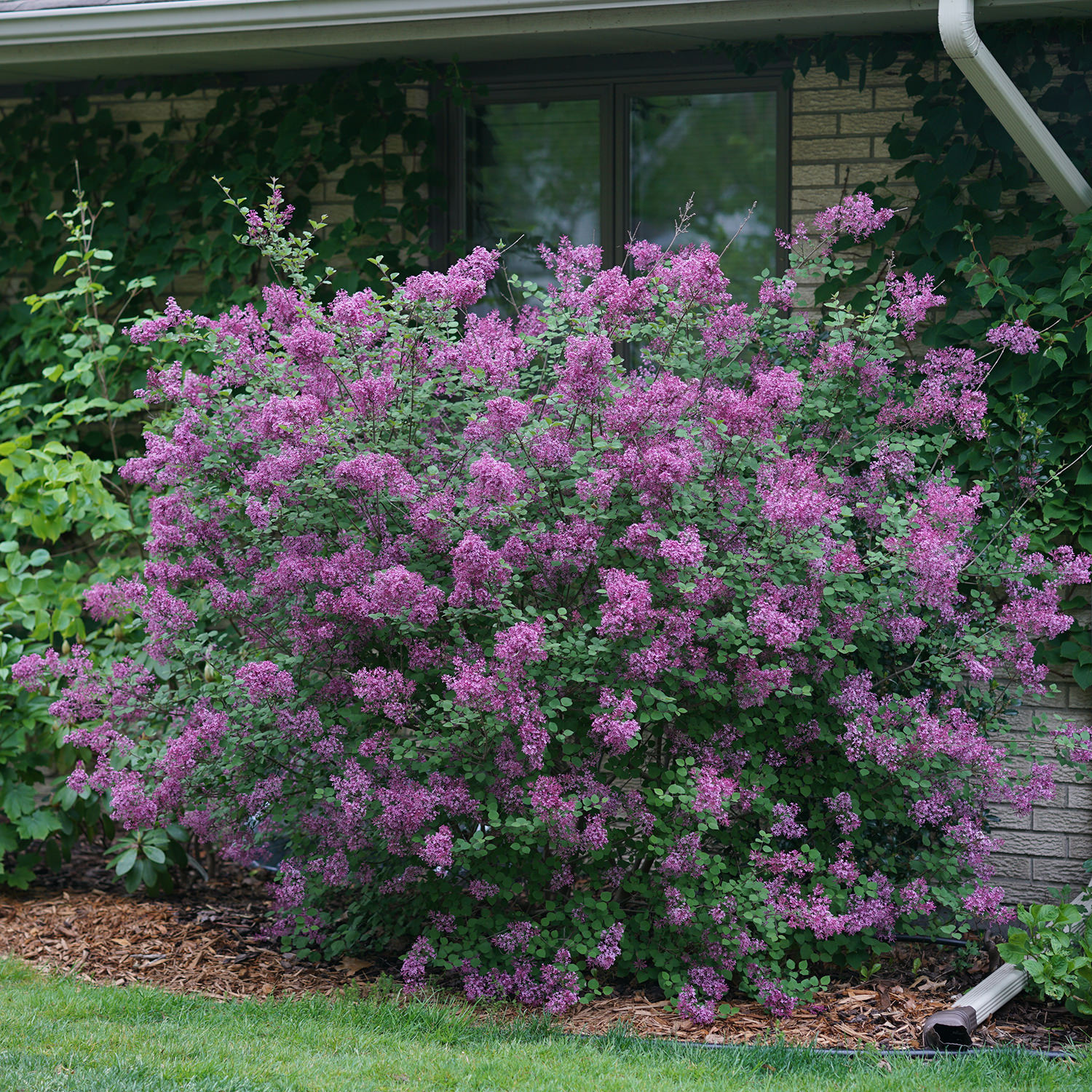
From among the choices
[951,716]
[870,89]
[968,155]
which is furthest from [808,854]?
[870,89]

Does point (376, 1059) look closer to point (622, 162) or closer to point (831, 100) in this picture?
point (622, 162)

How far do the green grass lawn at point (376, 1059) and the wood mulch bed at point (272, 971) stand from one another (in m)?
0.19

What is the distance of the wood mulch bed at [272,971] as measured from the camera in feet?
11.8

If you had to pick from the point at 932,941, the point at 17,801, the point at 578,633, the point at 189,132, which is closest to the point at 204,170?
the point at 189,132

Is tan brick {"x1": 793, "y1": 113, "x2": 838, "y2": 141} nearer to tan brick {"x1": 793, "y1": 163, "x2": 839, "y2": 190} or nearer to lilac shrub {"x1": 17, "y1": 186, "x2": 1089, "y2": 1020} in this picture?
tan brick {"x1": 793, "y1": 163, "x2": 839, "y2": 190}

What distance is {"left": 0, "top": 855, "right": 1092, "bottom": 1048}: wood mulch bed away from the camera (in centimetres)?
360

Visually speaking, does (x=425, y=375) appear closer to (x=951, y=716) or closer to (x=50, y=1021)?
(x=951, y=716)

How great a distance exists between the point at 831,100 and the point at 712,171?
23.0 inches

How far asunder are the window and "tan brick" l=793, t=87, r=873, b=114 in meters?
0.08

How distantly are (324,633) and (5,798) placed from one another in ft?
6.86

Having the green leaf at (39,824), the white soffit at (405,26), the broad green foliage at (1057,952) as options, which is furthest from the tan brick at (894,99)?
the green leaf at (39,824)

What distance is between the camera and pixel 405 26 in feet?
15.0

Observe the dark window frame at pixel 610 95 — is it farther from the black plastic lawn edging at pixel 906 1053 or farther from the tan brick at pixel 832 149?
the black plastic lawn edging at pixel 906 1053

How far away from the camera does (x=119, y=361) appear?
572 cm
